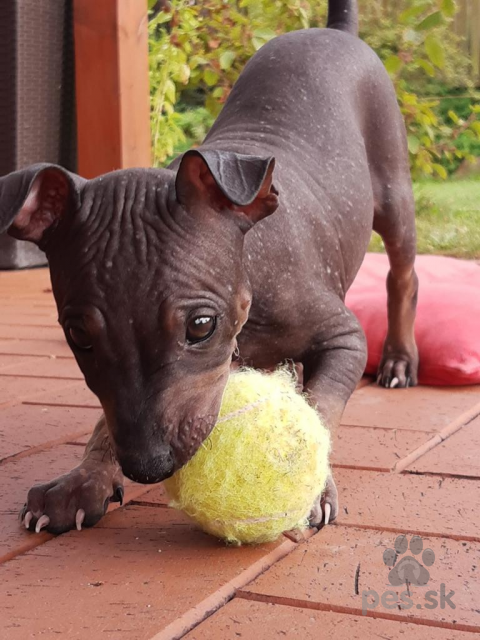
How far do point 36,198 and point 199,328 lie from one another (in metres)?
0.51

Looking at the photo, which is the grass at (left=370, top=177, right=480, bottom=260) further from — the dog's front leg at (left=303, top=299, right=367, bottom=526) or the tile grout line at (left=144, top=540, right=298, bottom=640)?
the tile grout line at (left=144, top=540, right=298, bottom=640)

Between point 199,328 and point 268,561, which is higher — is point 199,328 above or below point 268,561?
above

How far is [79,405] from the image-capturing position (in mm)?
3535

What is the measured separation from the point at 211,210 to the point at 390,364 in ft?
6.09

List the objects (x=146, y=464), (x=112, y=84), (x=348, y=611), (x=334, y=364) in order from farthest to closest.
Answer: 1. (x=112, y=84)
2. (x=334, y=364)
3. (x=146, y=464)
4. (x=348, y=611)

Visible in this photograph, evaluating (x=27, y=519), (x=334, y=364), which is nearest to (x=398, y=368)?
(x=334, y=364)

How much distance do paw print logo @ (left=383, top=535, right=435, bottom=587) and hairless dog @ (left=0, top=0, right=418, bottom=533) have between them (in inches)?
9.1

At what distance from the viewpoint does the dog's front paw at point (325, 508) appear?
2.31 m

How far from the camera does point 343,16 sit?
13.2 ft

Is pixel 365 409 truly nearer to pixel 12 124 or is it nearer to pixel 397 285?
pixel 397 285

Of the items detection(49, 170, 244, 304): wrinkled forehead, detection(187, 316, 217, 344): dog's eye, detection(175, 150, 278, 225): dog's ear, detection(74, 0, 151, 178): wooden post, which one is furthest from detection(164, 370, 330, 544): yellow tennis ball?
detection(74, 0, 151, 178): wooden post

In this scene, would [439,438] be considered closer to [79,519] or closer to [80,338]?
[79,519]

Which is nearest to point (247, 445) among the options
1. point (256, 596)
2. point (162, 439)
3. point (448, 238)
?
point (162, 439)

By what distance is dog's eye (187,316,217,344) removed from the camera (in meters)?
2.11
